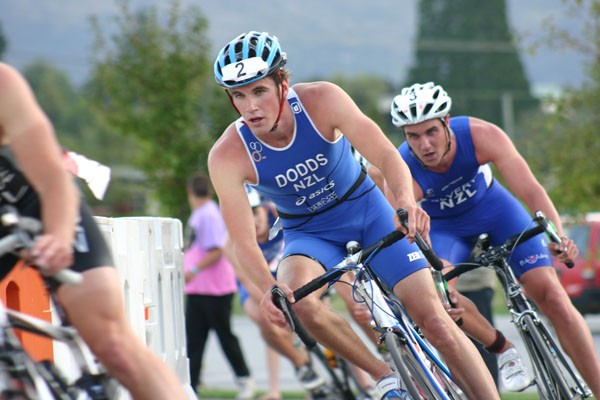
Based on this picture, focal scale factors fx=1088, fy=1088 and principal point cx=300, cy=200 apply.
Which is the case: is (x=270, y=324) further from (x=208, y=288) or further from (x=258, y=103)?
(x=258, y=103)

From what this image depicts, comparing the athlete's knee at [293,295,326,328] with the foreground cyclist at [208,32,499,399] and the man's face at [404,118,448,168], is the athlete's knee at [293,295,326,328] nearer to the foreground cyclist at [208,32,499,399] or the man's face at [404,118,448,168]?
the foreground cyclist at [208,32,499,399]

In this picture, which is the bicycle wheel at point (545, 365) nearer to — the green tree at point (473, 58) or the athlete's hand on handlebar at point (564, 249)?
the athlete's hand on handlebar at point (564, 249)

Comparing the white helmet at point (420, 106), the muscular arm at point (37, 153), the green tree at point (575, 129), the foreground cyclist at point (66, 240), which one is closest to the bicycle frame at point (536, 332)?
the white helmet at point (420, 106)

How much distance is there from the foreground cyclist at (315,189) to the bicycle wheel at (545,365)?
96 centimetres

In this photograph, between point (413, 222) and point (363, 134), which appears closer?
point (413, 222)

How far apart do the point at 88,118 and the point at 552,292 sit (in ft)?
465

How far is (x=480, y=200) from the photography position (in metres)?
8.28

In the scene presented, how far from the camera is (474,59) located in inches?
3949

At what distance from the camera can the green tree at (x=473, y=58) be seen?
98.1 m

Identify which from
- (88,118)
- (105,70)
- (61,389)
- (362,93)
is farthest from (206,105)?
(88,118)

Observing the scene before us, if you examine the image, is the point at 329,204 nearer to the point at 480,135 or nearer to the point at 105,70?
the point at 480,135

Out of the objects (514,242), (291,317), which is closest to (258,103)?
(291,317)

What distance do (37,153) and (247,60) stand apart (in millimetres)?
2391

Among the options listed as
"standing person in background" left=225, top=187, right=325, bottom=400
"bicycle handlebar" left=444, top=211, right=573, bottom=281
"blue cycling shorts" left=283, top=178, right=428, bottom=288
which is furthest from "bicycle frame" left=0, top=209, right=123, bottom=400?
"standing person in background" left=225, top=187, right=325, bottom=400
